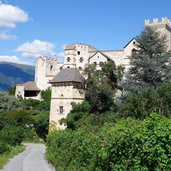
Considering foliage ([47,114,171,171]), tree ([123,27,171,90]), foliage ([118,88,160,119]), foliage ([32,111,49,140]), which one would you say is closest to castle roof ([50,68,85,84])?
foliage ([32,111,49,140])

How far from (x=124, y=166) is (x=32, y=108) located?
60.2 meters

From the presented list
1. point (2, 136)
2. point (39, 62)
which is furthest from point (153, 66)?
point (39, 62)

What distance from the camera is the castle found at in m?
50.9

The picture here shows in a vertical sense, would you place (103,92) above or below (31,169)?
above

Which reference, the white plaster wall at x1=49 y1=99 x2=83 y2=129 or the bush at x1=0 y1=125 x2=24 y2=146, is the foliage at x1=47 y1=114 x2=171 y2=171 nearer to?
the bush at x1=0 y1=125 x2=24 y2=146

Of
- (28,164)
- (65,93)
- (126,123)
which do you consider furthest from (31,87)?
(126,123)

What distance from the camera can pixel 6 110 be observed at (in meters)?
68.6

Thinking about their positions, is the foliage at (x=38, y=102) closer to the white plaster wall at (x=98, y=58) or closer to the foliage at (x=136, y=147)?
the white plaster wall at (x=98, y=58)

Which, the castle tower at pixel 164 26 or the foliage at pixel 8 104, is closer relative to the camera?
the castle tower at pixel 164 26

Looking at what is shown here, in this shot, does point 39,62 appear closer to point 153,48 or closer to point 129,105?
point 153,48

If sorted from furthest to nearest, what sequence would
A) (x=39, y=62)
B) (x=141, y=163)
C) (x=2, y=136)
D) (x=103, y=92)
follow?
(x=39, y=62) < (x=103, y=92) < (x=2, y=136) < (x=141, y=163)

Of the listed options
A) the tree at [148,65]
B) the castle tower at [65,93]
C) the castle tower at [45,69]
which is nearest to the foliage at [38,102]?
the castle tower at [45,69]

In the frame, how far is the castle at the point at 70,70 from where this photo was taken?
50.9 metres

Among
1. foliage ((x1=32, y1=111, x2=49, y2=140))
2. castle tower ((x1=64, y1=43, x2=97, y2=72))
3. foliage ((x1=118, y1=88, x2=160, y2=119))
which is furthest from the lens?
castle tower ((x1=64, y1=43, x2=97, y2=72))
